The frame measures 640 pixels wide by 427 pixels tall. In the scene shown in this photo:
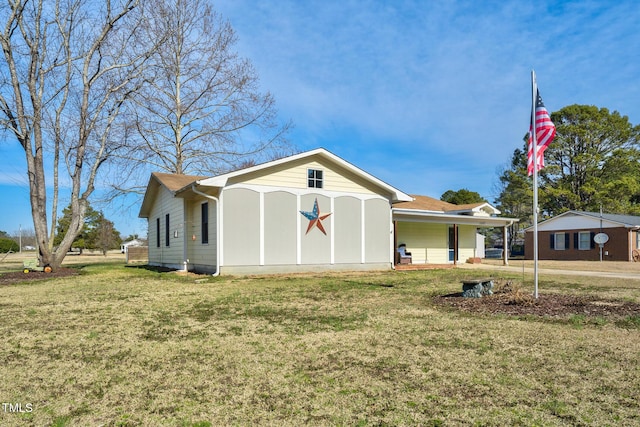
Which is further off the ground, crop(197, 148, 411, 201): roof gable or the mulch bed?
crop(197, 148, 411, 201): roof gable

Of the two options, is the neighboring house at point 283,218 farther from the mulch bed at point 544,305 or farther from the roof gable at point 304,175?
the mulch bed at point 544,305

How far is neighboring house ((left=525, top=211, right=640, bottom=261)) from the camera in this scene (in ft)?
90.8

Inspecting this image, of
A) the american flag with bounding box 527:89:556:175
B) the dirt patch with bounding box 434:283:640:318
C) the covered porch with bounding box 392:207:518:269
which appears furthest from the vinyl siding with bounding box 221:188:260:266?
the american flag with bounding box 527:89:556:175

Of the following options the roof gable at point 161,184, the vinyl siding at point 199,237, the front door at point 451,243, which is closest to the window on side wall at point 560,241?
the front door at point 451,243

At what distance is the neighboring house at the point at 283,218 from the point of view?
535 inches

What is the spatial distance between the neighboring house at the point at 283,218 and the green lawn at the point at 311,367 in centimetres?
651

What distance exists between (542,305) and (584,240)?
88.5ft

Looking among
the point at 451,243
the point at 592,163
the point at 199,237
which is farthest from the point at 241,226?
the point at 592,163

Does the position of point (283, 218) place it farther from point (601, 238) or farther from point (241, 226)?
point (601, 238)

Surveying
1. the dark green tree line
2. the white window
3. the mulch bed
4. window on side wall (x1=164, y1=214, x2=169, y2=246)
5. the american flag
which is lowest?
the mulch bed

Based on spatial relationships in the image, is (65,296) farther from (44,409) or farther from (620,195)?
(620,195)

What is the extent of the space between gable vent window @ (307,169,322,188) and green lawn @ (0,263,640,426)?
8.27 m

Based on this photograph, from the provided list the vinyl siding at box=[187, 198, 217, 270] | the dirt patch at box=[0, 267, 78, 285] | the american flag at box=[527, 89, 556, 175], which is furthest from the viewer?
the vinyl siding at box=[187, 198, 217, 270]

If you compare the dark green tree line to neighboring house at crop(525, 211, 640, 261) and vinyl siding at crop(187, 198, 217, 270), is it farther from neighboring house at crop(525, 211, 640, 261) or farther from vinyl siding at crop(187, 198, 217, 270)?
vinyl siding at crop(187, 198, 217, 270)
